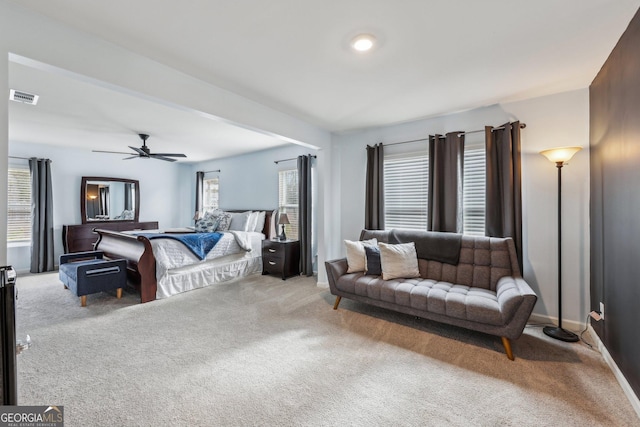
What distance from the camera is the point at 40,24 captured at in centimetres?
170

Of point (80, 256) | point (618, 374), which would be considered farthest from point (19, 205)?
point (618, 374)

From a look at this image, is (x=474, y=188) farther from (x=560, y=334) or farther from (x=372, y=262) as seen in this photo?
(x=560, y=334)

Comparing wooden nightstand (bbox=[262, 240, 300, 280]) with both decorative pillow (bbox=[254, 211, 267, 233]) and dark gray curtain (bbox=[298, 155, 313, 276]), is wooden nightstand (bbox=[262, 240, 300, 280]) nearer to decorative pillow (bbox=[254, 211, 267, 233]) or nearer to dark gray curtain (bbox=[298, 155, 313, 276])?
dark gray curtain (bbox=[298, 155, 313, 276])

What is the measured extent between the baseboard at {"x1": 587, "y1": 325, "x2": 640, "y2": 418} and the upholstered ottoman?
15.9 ft

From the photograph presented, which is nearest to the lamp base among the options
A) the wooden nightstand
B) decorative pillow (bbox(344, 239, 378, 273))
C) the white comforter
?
decorative pillow (bbox(344, 239, 378, 273))

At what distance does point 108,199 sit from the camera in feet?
19.9

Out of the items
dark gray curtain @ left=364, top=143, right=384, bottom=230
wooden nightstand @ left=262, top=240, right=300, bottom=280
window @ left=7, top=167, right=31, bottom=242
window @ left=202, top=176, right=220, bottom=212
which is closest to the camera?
dark gray curtain @ left=364, top=143, right=384, bottom=230

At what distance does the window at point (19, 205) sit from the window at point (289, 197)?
471 centimetres

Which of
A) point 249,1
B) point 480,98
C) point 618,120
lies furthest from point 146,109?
point 618,120

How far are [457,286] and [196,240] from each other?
3.53 metres

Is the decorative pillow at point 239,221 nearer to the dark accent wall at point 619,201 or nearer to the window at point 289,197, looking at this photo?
the window at point 289,197

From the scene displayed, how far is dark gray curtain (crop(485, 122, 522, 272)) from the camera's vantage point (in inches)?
114

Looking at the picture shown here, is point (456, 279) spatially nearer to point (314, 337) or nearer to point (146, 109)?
point (314, 337)

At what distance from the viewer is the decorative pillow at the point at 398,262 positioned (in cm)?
301
